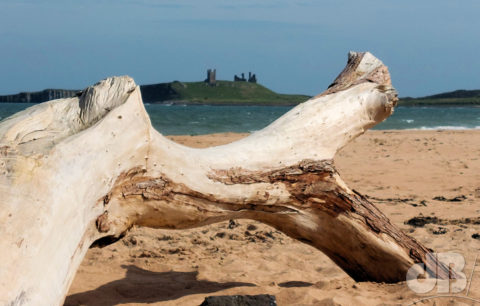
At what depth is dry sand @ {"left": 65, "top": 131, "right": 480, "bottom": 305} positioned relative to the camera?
12.0ft

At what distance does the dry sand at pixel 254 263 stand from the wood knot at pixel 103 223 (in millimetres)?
901

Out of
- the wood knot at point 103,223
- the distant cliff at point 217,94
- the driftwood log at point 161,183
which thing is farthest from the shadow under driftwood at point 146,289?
the distant cliff at point 217,94

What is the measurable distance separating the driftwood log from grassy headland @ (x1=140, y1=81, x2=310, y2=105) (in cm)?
10498

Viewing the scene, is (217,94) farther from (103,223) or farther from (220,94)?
(103,223)

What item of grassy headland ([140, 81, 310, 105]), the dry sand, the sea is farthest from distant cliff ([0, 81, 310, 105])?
the dry sand

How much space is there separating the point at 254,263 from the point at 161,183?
5.72ft

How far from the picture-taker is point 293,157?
11.9 feet

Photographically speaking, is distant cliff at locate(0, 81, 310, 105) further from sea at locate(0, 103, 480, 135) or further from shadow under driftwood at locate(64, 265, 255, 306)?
shadow under driftwood at locate(64, 265, 255, 306)

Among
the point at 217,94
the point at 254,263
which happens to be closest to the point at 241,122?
the point at 254,263

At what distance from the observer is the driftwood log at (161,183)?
8.00ft

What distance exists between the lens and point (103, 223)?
2918mm

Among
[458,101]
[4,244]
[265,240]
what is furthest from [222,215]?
[458,101]

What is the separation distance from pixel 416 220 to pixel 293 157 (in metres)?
2.60

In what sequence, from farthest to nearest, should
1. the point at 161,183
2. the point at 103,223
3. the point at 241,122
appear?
1. the point at 241,122
2. the point at 161,183
3. the point at 103,223
